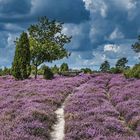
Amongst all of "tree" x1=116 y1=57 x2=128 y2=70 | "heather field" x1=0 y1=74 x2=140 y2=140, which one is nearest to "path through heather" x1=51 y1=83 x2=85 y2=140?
"heather field" x1=0 y1=74 x2=140 y2=140

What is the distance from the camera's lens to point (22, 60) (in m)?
78.8

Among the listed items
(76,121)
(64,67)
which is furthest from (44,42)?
(76,121)

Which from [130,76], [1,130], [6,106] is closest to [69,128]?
[1,130]

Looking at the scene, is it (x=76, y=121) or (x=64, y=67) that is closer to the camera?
(x=76, y=121)

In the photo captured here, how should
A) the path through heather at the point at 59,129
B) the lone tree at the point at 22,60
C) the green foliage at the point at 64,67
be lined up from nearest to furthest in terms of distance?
the path through heather at the point at 59,129, the lone tree at the point at 22,60, the green foliage at the point at 64,67

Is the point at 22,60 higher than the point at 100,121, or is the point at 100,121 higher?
the point at 22,60

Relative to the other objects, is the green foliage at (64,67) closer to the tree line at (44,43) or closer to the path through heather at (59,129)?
the tree line at (44,43)

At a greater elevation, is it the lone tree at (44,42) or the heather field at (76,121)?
the lone tree at (44,42)

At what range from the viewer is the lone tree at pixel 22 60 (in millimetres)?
77875

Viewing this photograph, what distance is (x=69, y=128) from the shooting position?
2433 cm

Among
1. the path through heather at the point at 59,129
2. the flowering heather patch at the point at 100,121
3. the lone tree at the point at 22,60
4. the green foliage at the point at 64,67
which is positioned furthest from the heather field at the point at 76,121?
the green foliage at the point at 64,67

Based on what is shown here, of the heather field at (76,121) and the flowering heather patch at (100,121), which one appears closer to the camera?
the heather field at (76,121)

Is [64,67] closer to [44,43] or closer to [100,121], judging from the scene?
[44,43]

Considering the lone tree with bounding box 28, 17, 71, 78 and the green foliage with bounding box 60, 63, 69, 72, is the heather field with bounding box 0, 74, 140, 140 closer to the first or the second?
the lone tree with bounding box 28, 17, 71, 78
